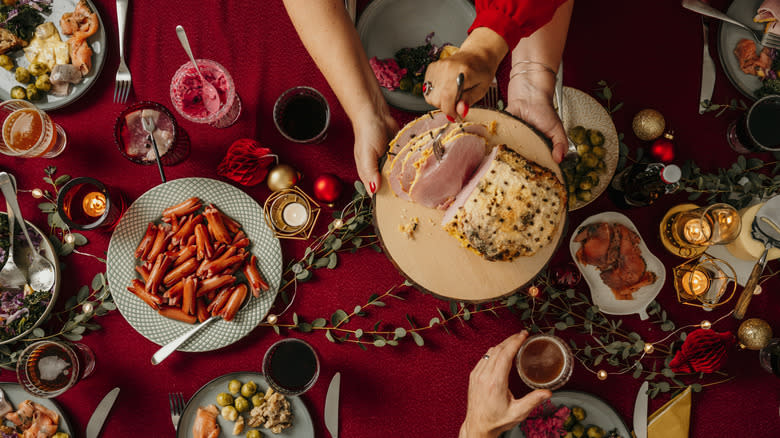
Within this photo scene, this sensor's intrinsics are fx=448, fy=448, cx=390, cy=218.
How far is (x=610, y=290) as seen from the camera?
171 centimetres

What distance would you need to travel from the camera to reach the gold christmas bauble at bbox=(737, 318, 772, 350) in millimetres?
Result: 1722

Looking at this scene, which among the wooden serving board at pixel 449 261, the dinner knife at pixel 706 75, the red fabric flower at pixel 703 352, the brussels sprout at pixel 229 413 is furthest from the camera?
the dinner knife at pixel 706 75

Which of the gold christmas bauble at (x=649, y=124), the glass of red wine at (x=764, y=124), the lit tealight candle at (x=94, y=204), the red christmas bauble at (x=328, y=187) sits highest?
the glass of red wine at (x=764, y=124)

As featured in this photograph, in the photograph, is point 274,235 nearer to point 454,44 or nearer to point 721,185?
point 454,44

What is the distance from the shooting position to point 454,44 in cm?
180

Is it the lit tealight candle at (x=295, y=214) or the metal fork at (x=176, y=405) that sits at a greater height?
the lit tealight candle at (x=295, y=214)

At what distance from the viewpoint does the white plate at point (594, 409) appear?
1.69 metres

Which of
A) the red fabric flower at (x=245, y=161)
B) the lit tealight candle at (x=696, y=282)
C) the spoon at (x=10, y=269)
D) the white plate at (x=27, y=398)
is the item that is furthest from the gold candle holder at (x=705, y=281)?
the spoon at (x=10, y=269)

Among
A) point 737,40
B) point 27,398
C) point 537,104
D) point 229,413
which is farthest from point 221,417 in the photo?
point 737,40

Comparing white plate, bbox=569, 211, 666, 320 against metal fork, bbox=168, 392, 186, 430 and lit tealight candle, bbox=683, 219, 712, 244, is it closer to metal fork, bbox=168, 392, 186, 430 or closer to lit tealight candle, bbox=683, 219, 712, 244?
lit tealight candle, bbox=683, 219, 712, 244

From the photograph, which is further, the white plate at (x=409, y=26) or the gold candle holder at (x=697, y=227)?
the white plate at (x=409, y=26)

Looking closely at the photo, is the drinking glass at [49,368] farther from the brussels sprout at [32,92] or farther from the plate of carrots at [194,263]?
the brussels sprout at [32,92]

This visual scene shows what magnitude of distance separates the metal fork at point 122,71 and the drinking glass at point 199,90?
0.81 feet

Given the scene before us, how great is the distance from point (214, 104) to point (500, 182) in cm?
115
